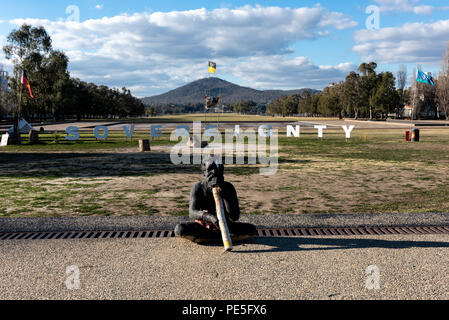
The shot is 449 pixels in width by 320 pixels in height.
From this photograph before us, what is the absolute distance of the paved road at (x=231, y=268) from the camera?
13.1 feet

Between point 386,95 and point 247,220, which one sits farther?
point 386,95

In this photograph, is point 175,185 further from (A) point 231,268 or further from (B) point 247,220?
(A) point 231,268

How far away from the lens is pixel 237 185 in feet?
35.0

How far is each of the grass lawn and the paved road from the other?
217 cm

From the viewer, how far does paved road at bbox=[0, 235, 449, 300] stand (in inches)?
157

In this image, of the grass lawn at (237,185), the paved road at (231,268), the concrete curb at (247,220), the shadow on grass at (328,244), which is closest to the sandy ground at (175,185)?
the grass lawn at (237,185)

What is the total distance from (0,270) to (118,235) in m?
1.74

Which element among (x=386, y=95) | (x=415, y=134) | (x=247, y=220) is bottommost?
(x=247, y=220)

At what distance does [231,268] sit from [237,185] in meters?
6.08

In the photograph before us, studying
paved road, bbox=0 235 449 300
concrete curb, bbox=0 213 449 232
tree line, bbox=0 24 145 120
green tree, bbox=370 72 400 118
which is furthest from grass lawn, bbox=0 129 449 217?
green tree, bbox=370 72 400 118

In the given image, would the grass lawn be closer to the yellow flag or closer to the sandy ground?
the sandy ground

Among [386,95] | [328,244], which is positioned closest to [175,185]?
[328,244]

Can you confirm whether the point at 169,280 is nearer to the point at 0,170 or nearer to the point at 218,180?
the point at 218,180

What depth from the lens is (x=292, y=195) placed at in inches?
368
